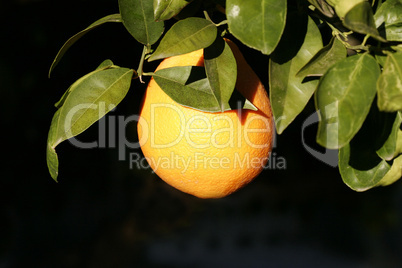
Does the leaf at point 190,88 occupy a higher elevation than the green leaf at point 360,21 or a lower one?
lower

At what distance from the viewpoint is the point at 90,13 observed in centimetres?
131

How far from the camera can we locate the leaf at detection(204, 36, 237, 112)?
49 cm

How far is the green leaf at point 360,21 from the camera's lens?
404 mm

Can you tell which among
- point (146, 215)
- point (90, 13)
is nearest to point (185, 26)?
point (90, 13)

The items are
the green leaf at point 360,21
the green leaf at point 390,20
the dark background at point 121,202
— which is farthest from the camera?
the dark background at point 121,202

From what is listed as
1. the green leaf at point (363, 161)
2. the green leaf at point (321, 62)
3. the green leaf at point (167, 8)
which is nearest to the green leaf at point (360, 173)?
the green leaf at point (363, 161)

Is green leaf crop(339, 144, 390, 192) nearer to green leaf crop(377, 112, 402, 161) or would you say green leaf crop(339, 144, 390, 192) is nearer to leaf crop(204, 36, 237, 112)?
green leaf crop(377, 112, 402, 161)

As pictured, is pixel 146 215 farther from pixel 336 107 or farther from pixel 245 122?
pixel 336 107

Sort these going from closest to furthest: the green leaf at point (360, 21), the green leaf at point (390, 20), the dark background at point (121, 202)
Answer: the green leaf at point (360, 21)
the green leaf at point (390, 20)
the dark background at point (121, 202)

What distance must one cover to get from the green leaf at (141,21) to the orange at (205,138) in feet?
0.21

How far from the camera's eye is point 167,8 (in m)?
0.51

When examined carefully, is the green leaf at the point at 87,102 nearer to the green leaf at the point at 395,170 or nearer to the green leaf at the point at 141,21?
the green leaf at the point at 141,21

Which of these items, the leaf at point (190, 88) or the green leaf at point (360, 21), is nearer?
the green leaf at point (360, 21)

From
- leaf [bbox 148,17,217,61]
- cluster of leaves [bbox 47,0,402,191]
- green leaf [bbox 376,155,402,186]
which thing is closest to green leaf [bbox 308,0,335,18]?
cluster of leaves [bbox 47,0,402,191]
